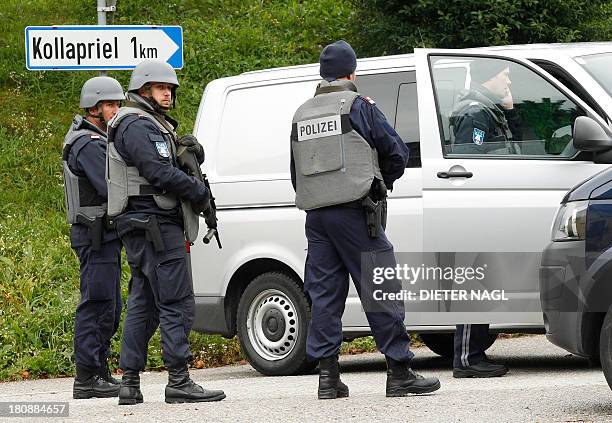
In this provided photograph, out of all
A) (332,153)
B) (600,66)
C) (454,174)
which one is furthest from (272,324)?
(600,66)

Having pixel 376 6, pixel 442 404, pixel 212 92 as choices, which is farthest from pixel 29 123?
pixel 442 404

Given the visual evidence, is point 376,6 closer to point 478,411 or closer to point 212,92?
point 212,92

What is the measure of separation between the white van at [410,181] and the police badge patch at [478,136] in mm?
110

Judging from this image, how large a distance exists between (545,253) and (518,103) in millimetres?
1756

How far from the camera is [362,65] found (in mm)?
8875

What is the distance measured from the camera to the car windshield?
8250 mm

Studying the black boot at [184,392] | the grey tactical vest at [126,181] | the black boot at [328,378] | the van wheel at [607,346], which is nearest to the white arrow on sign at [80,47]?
the grey tactical vest at [126,181]

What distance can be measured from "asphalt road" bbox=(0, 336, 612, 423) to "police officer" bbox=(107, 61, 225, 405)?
0.27 m

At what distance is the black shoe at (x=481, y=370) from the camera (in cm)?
824

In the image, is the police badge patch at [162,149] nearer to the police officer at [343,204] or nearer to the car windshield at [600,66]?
the police officer at [343,204]

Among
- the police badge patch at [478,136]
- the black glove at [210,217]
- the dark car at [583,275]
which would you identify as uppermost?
the police badge patch at [478,136]

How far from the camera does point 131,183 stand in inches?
291

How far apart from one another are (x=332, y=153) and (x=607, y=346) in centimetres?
180

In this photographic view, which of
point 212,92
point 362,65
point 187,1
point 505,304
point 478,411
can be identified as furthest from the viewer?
point 187,1
